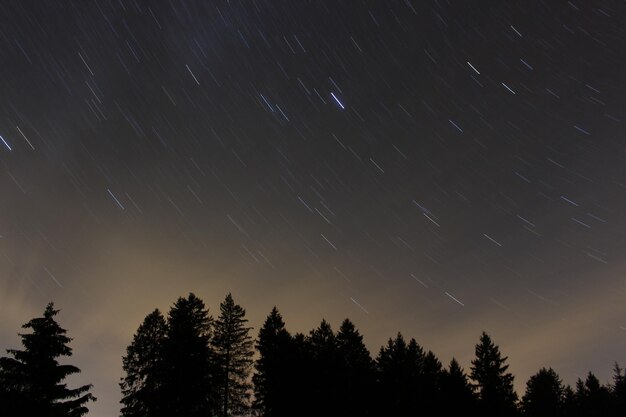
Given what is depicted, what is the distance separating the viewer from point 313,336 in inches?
1702

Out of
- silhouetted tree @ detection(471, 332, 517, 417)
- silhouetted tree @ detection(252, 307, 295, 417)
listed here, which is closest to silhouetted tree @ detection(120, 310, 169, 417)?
silhouetted tree @ detection(252, 307, 295, 417)

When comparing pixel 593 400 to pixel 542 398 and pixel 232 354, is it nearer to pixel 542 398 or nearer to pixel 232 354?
pixel 542 398

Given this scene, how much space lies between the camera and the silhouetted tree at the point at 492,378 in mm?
45969

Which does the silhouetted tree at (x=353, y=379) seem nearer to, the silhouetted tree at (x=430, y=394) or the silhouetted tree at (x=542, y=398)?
the silhouetted tree at (x=430, y=394)

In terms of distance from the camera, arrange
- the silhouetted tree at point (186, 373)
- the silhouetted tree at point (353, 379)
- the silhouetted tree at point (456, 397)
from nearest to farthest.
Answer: the silhouetted tree at point (186, 373)
the silhouetted tree at point (353, 379)
the silhouetted tree at point (456, 397)

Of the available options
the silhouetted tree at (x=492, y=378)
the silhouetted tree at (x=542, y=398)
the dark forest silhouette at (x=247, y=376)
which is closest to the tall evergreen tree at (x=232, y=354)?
the dark forest silhouette at (x=247, y=376)

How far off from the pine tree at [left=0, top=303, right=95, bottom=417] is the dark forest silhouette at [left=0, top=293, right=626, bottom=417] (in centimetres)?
4

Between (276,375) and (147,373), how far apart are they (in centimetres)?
925

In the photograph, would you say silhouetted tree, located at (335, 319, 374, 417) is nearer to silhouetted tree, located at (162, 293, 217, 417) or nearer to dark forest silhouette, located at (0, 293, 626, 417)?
dark forest silhouette, located at (0, 293, 626, 417)

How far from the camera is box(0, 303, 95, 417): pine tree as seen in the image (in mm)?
18859

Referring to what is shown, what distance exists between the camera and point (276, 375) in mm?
31609

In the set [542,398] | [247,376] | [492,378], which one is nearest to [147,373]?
[247,376]

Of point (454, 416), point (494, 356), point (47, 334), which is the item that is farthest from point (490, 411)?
point (47, 334)

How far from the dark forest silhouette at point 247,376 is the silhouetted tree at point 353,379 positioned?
89 mm
